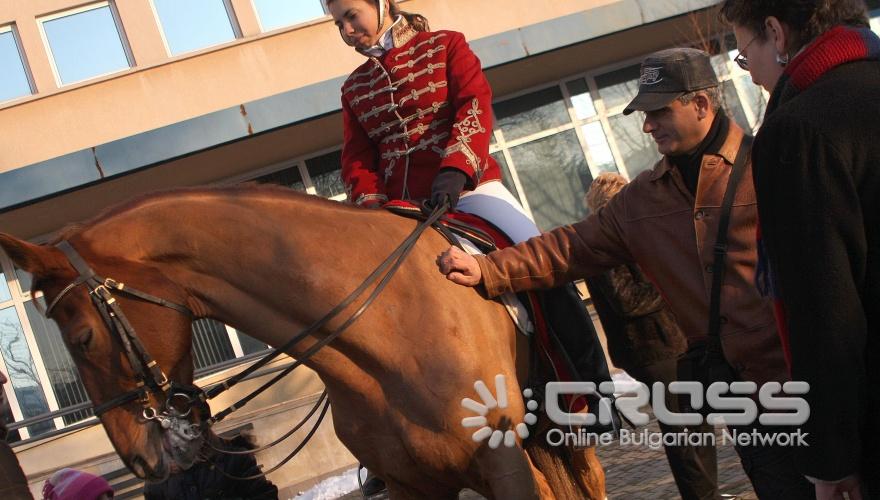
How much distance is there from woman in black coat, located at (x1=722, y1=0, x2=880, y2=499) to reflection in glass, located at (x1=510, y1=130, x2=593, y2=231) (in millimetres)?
14563

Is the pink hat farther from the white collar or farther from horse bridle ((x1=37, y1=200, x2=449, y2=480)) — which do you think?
the white collar

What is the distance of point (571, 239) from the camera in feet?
13.4

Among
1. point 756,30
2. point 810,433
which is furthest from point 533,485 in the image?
point 756,30

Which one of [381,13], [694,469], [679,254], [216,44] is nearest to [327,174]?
[216,44]

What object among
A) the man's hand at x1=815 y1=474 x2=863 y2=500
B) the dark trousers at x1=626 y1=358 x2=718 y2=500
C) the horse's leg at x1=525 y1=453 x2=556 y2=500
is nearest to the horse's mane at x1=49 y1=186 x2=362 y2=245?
the horse's leg at x1=525 y1=453 x2=556 y2=500

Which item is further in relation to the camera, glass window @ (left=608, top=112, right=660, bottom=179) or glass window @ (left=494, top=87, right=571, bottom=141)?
glass window @ (left=608, top=112, right=660, bottom=179)

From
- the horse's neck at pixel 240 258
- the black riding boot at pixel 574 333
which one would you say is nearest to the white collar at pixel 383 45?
the horse's neck at pixel 240 258

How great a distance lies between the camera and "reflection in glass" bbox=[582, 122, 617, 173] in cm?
1720

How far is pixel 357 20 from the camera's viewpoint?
4.63 metres

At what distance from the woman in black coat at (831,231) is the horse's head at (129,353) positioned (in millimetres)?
2252

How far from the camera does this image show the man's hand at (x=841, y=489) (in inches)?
92.0

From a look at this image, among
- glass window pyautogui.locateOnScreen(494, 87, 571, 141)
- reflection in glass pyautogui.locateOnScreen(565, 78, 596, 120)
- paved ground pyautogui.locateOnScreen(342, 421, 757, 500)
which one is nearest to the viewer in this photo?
paved ground pyautogui.locateOnScreen(342, 421, 757, 500)

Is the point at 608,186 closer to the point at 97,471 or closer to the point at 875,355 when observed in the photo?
the point at 875,355

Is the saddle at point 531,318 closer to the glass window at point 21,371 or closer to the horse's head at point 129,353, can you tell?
the horse's head at point 129,353
